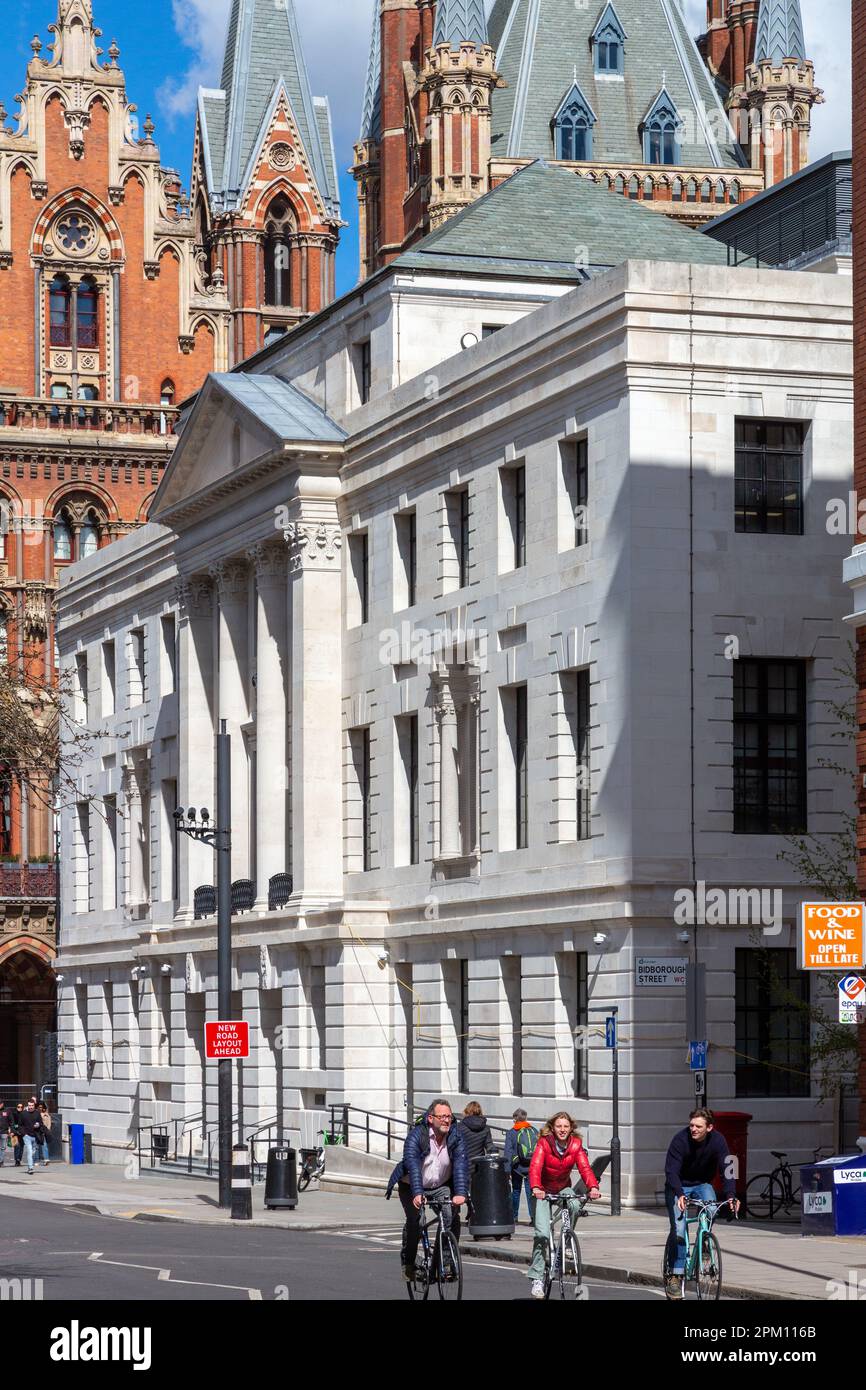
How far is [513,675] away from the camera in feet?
147

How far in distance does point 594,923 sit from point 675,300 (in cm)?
1001

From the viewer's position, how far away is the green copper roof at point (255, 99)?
103 meters

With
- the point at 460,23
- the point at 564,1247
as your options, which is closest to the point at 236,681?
the point at 564,1247

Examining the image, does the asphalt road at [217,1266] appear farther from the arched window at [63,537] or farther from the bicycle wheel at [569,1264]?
the arched window at [63,537]

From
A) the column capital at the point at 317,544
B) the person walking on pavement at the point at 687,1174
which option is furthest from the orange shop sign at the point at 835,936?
the column capital at the point at 317,544

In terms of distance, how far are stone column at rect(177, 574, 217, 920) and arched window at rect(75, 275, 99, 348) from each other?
2825 centimetres

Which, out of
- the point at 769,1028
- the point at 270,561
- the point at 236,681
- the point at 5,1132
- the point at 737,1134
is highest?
the point at 270,561

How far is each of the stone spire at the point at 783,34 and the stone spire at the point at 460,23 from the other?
13.0m

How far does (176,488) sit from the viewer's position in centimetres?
6094

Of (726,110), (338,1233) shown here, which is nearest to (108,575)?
(338,1233)

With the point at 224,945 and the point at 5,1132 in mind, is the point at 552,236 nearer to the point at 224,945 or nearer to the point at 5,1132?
the point at 224,945

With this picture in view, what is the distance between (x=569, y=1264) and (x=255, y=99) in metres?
85.9

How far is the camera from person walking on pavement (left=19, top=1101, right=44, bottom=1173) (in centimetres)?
6019
